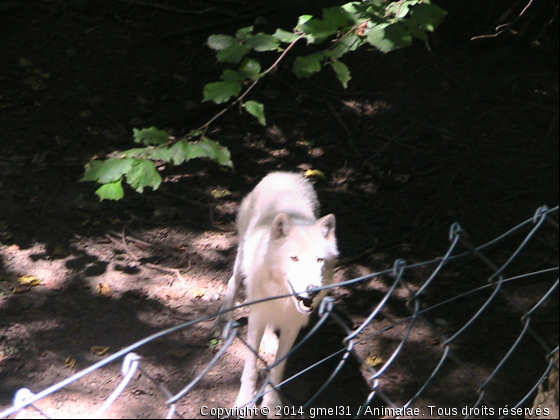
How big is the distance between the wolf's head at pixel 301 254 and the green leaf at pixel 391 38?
1.31 m

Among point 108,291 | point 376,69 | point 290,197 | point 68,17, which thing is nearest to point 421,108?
point 376,69

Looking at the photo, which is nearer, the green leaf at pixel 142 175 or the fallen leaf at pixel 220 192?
the green leaf at pixel 142 175

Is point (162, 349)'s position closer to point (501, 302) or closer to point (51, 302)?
point (51, 302)

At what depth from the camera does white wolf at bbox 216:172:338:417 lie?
11.8 ft

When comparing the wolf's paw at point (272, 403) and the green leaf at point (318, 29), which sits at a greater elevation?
the green leaf at point (318, 29)

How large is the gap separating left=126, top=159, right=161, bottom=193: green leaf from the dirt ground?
1949mm

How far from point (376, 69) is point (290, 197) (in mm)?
4408

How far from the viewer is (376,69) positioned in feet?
27.0

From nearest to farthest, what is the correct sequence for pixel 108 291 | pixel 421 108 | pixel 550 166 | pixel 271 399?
pixel 271 399
pixel 108 291
pixel 550 166
pixel 421 108

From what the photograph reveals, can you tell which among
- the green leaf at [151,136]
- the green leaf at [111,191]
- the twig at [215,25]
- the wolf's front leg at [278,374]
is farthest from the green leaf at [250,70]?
the twig at [215,25]

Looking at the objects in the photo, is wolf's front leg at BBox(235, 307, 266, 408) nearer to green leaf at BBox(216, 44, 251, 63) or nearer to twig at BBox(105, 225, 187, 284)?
twig at BBox(105, 225, 187, 284)

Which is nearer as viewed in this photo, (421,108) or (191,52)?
(421,108)

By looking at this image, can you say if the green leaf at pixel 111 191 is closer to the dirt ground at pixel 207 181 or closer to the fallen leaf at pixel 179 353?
the dirt ground at pixel 207 181

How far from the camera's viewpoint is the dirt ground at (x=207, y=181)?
4.33 m
